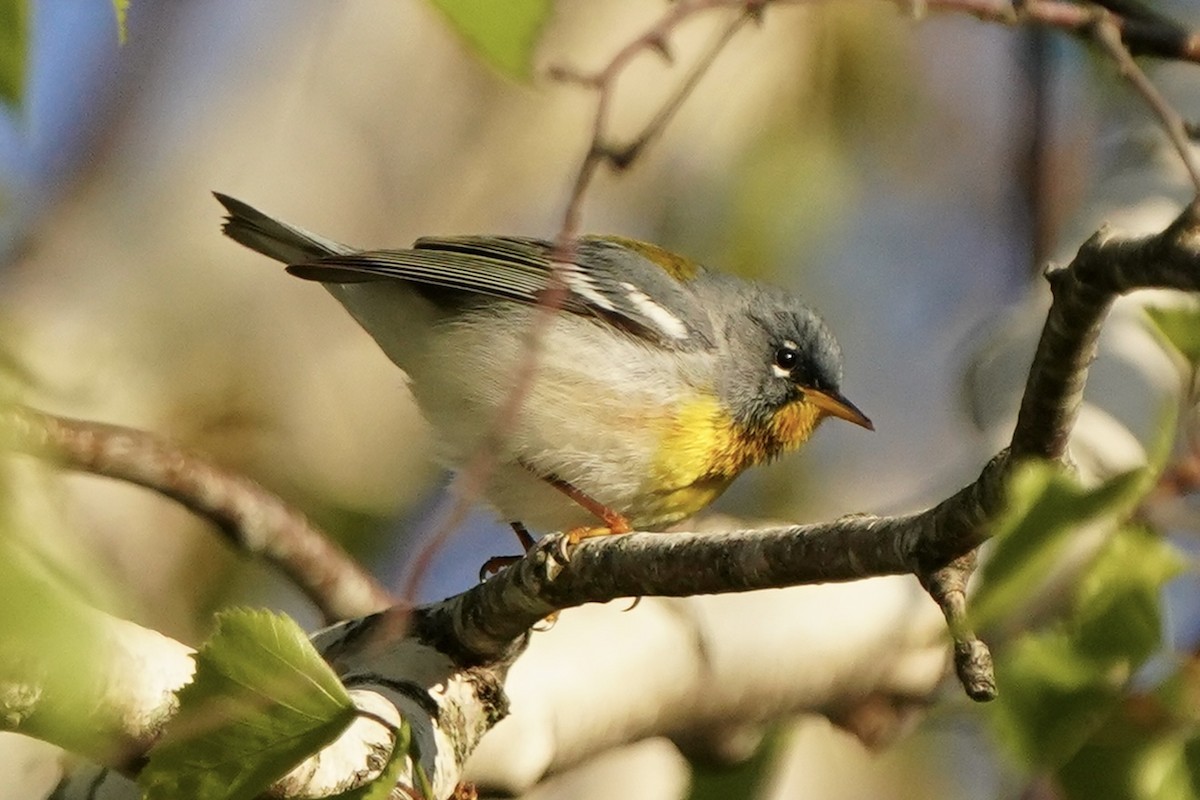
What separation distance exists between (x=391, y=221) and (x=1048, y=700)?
409cm

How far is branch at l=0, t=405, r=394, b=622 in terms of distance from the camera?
317cm

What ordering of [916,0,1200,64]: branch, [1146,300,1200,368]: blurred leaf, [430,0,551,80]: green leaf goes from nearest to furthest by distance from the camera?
[430,0,551,80]: green leaf
[1146,300,1200,368]: blurred leaf
[916,0,1200,64]: branch

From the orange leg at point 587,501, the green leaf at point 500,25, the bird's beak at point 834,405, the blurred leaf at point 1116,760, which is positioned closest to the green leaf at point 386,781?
the green leaf at point 500,25

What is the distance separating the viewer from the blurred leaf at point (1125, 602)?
6.17 ft

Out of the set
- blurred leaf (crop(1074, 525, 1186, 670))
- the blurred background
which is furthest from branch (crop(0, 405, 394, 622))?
blurred leaf (crop(1074, 525, 1186, 670))

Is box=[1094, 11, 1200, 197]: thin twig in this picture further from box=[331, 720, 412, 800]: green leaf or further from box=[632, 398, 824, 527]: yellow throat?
box=[632, 398, 824, 527]: yellow throat

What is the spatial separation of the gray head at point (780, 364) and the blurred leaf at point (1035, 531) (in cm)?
260

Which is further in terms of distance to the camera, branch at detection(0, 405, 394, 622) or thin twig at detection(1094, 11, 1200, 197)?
branch at detection(0, 405, 394, 622)

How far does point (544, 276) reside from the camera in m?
4.09

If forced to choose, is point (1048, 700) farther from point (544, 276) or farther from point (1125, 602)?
point (544, 276)

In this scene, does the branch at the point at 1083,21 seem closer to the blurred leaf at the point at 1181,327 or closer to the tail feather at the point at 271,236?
the blurred leaf at the point at 1181,327

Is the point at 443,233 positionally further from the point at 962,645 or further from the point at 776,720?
the point at 962,645

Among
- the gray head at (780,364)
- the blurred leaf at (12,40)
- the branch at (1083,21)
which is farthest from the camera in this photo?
the gray head at (780,364)

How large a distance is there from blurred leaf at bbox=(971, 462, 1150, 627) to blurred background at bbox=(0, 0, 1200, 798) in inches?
73.9
